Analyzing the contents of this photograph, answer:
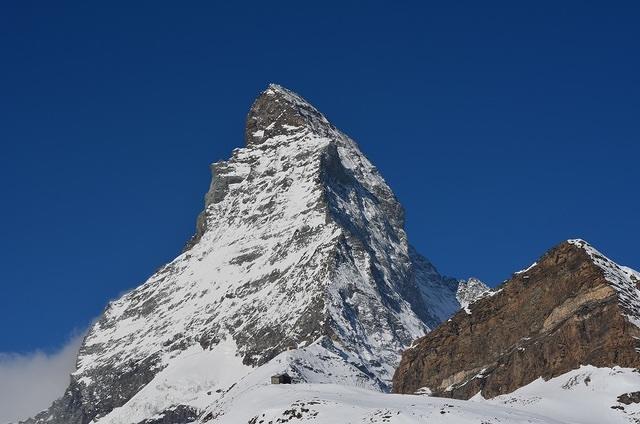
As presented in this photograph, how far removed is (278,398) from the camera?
406 feet

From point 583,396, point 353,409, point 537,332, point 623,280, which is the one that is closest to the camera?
point 353,409

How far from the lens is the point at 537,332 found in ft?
472

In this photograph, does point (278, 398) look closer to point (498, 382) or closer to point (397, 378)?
point (498, 382)

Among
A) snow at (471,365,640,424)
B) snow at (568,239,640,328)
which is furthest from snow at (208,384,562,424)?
snow at (568,239,640,328)

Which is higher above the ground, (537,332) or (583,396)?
(537,332)

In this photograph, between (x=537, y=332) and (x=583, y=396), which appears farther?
(x=537, y=332)

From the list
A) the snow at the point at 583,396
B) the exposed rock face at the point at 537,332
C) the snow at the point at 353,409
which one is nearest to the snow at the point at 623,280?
the exposed rock face at the point at 537,332

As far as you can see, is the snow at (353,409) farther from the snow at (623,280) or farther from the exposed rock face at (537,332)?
the snow at (623,280)

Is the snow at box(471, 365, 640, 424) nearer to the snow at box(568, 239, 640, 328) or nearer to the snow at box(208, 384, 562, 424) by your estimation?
the snow at box(208, 384, 562, 424)

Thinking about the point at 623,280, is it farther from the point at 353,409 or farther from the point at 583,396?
the point at 353,409

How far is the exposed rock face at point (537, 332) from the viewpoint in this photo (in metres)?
132

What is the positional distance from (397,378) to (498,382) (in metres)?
25.3

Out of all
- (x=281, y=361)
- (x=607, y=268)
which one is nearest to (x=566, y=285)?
(x=607, y=268)

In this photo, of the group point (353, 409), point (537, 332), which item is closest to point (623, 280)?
point (537, 332)
